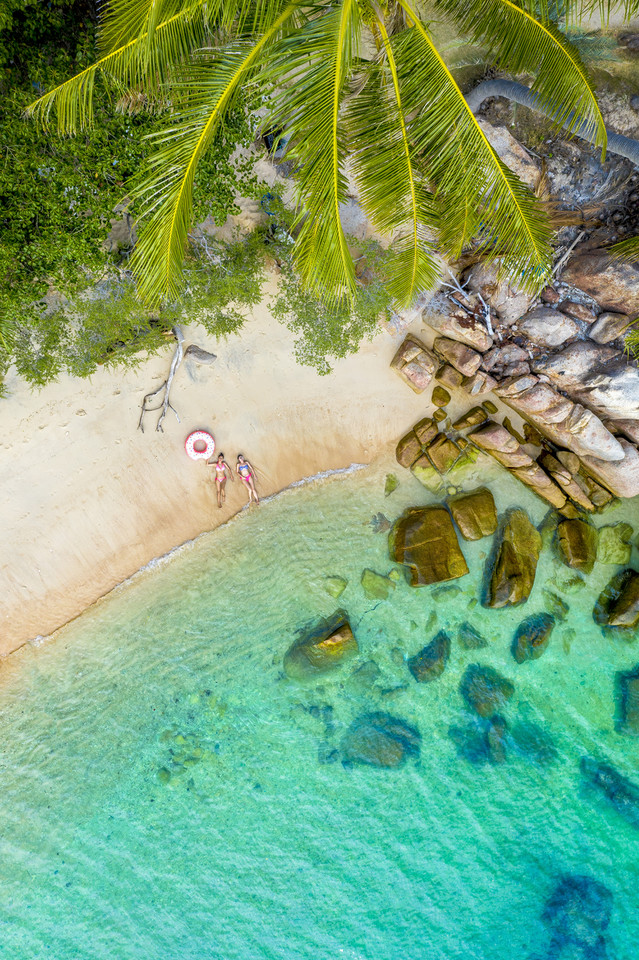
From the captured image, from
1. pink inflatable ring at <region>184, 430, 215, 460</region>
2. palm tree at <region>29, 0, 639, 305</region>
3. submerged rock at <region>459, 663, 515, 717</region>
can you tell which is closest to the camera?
palm tree at <region>29, 0, 639, 305</region>

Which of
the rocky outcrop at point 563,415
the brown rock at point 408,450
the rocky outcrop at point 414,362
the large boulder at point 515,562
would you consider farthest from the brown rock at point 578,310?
the large boulder at point 515,562

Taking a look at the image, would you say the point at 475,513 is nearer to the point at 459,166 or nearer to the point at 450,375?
the point at 450,375

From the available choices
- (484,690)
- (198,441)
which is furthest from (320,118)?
(484,690)

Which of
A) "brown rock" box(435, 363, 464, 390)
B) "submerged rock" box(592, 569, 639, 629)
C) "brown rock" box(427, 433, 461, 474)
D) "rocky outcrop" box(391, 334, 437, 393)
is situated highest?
"rocky outcrop" box(391, 334, 437, 393)

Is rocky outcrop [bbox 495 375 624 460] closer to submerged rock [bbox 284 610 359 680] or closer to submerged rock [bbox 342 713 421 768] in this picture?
submerged rock [bbox 284 610 359 680]

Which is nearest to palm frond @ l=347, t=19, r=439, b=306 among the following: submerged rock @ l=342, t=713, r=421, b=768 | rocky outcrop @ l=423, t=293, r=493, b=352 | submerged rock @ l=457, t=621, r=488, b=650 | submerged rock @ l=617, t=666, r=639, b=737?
rocky outcrop @ l=423, t=293, r=493, b=352

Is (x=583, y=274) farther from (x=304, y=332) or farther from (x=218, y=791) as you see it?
(x=218, y=791)

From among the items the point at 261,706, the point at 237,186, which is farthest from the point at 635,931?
the point at 237,186
